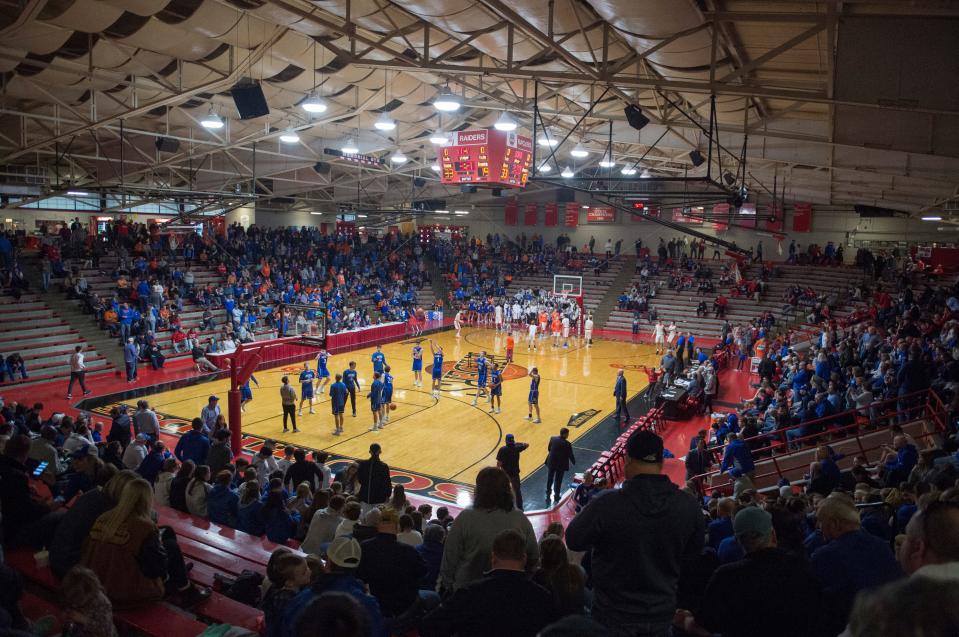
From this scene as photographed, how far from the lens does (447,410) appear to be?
57.2 feet

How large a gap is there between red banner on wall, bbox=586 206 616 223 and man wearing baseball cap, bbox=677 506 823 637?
41233 mm

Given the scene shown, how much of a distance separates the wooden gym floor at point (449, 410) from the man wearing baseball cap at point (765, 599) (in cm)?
969

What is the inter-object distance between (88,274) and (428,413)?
52.8 ft

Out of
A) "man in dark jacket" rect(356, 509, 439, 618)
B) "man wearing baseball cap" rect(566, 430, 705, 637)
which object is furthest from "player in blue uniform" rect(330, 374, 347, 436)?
"man wearing baseball cap" rect(566, 430, 705, 637)

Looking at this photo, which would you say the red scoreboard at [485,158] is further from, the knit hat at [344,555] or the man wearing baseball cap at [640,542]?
the man wearing baseball cap at [640,542]

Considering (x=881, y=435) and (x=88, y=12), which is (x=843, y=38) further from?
(x=88, y=12)

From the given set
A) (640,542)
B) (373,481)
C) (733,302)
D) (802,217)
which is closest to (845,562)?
(640,542)

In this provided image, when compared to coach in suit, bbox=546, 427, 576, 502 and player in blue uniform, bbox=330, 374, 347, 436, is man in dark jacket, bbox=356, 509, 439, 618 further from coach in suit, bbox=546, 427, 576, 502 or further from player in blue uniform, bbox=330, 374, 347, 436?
player in blue uniform, bbox=330, 374, 347, 436

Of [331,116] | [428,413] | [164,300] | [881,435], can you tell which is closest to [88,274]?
A: [164,300]

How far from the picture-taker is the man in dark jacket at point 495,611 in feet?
8.53

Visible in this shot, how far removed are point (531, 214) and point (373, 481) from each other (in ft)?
129

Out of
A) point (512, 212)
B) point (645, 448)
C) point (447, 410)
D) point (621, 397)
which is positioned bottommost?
point (447, 410)

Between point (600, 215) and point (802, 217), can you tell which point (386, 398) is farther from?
point (802, 217)

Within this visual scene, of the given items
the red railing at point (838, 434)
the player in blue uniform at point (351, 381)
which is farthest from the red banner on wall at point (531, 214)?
the red railing at point (838, 434)
